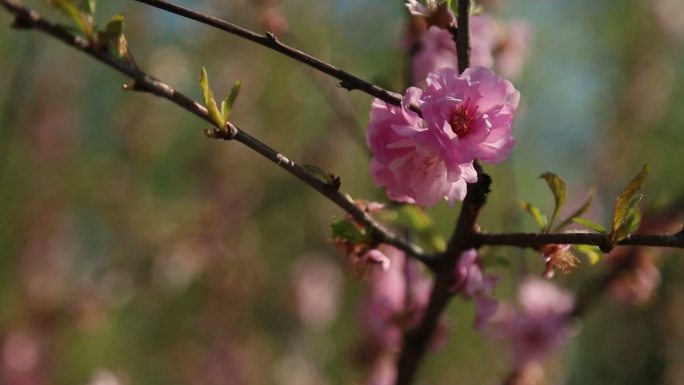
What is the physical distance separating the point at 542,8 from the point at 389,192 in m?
4.02

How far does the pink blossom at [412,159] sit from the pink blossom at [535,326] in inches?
36.4

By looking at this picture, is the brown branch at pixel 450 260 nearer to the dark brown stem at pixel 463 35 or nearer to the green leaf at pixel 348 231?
the dark brown stem at pixel 463 35

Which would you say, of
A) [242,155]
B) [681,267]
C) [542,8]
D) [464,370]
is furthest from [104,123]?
[681,267]

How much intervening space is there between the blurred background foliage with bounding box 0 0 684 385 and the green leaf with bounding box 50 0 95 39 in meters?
1.52

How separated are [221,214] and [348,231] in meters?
2.05

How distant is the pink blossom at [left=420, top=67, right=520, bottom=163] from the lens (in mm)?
864

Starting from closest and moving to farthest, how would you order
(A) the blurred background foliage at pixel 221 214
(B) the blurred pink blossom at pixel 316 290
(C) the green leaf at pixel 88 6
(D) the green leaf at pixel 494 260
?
1. (C) the green leaf at pixel 88 6
2. (D) the green leaf at pixel 494 260
3. (A) the blurred background foliage at pixel 221 214
4. (B) the blurred pink blossom at pixel 316 290

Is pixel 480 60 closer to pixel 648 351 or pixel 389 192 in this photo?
pixel 389 192

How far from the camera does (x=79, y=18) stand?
0.92 meters

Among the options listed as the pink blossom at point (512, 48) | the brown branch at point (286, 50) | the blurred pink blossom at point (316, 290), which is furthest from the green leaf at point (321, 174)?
the blurred pink blossom at point (316, 290)

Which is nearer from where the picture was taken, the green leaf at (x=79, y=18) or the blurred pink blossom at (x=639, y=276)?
the green leaf at (x=79, y=18)

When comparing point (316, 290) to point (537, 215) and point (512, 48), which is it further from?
point (537, 215)

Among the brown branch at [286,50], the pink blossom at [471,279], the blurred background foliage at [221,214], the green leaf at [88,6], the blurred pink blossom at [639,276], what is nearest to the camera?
the brown branch at [286,50]

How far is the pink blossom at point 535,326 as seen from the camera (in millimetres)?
1764
